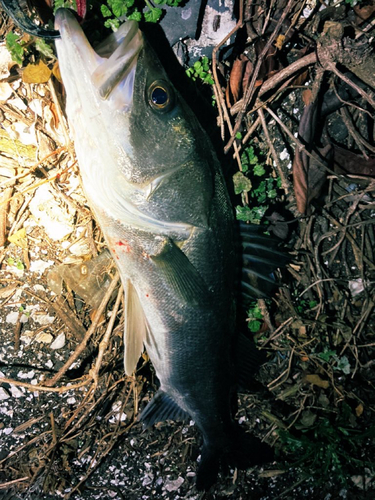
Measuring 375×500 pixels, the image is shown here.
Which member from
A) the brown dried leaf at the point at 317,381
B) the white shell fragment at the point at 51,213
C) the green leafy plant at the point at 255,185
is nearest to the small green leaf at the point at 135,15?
the green leafy plant at the point at 255,185

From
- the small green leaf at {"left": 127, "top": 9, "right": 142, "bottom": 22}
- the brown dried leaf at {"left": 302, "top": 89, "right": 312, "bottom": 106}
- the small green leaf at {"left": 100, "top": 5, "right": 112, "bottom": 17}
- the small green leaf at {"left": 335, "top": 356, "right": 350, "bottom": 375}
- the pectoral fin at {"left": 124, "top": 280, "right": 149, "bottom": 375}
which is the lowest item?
the small green leaf at {"left": 335, "top": 356, "right": 350, "bottom": 375}

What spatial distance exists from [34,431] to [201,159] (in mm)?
2747

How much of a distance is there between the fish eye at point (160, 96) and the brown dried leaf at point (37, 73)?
102 cm

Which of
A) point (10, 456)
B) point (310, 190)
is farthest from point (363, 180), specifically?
point (10, 456)

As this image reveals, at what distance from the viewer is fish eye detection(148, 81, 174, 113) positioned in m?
1.46

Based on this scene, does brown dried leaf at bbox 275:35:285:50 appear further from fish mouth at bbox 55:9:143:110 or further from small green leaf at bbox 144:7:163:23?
fish mouth at bbox 55:9:143:110

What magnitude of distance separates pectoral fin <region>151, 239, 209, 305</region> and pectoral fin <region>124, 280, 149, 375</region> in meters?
0.28

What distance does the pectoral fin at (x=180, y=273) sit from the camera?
171 cm

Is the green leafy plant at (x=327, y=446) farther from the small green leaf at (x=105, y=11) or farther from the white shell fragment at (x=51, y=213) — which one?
the small green leaf at (x=105, y=11)

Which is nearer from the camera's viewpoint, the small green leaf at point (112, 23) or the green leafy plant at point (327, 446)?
the small green leaf at point (112, 23)

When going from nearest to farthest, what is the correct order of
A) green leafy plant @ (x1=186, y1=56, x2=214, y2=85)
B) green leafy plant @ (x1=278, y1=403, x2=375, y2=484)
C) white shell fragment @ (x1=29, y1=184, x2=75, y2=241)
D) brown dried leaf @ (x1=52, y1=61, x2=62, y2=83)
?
1. brown dried leaf @ (x1=52, y1=61, x2=62, y2=83)
2. green leafy plant @ (x1=186, y1=56, x2=214, y2=85)
3. white shell fragment @ (x1=29, y1=184, x2=75, y2=241)
4. green leafy plant @ (x1=278, y1=403, x2=375, y2=484)

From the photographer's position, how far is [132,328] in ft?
6.35

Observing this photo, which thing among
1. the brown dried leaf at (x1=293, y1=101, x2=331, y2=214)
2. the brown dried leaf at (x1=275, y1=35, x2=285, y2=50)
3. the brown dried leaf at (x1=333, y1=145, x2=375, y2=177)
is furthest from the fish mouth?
the brown dried leaf at (x1=333, y1=145, x2=375, y2=177)

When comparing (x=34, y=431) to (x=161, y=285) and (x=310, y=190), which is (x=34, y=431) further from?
(x=310, y=190)
